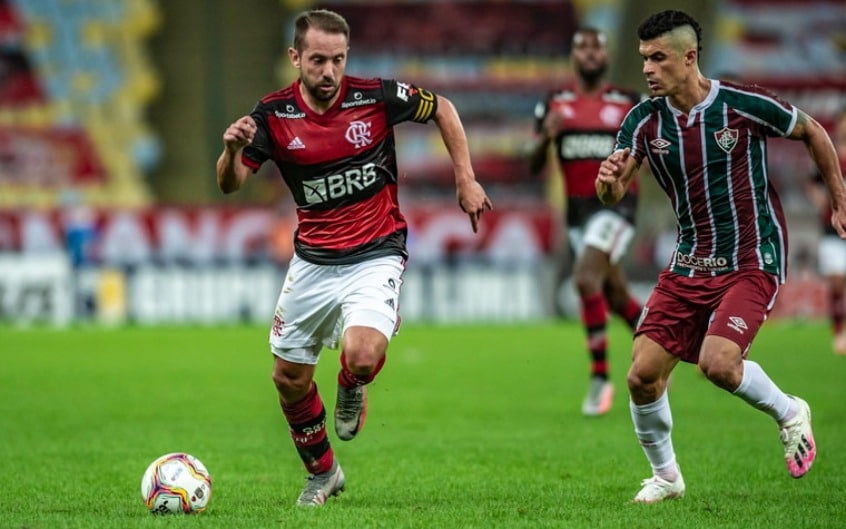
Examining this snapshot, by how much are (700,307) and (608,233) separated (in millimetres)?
4009

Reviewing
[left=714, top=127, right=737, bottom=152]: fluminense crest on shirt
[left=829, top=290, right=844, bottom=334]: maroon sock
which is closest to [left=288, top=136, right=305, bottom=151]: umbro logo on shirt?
[left=714, top=127, right=737, bottom=152]: fluminense crest on shirt

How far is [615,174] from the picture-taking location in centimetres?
668

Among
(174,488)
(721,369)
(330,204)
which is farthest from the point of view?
(330,204)

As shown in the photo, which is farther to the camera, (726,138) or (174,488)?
(726,138)

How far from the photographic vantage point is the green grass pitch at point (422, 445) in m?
6.35

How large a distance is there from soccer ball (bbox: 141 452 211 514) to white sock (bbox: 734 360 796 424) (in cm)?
248

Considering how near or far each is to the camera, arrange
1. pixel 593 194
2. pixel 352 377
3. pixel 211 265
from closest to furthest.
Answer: pixel 352 377 < pixel 593 194 < pixel 211 265

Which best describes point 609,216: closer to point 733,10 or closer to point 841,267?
point 841,267

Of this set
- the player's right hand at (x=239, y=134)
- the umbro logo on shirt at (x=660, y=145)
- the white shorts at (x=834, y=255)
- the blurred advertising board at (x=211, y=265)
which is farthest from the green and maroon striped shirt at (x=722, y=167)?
the blurred advertising board at (x=211, y=265)

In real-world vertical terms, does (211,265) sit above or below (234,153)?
below

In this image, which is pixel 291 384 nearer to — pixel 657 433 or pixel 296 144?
pixel 296 144

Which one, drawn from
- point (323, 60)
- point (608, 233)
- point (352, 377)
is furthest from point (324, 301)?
point (608, 233)

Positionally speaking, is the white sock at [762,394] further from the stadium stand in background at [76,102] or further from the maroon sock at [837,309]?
the stadium stand in background at [76,102]

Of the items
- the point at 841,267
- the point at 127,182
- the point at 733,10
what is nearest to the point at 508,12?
the point at 733,10
